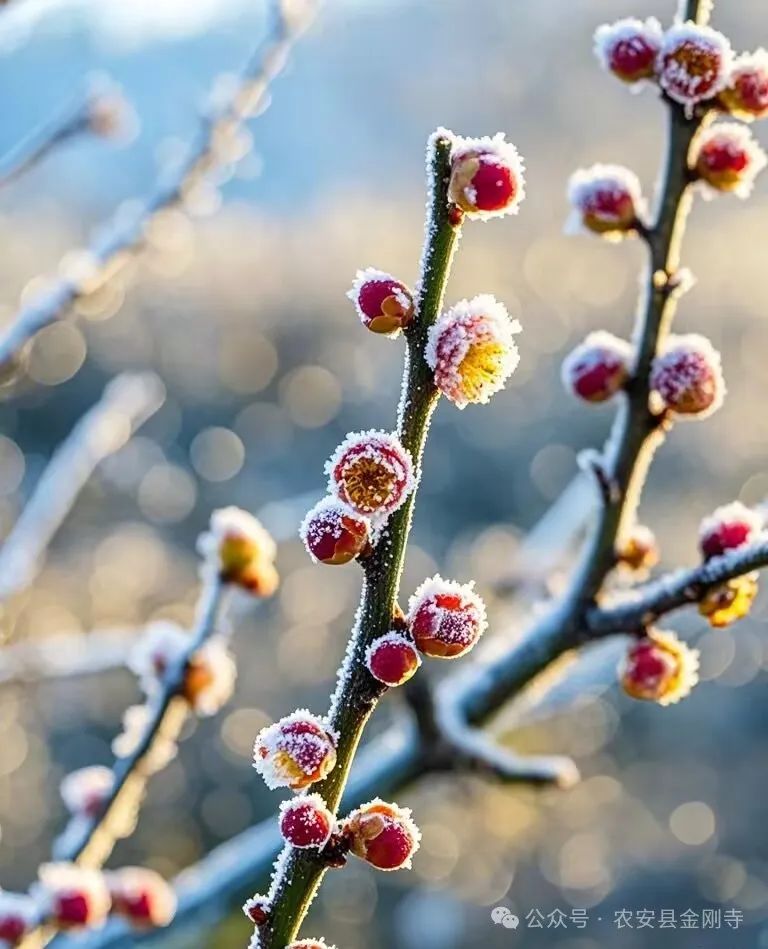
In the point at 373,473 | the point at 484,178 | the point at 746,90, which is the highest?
the point at 746,90

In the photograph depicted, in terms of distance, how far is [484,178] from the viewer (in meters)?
0.39

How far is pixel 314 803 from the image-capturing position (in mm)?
397

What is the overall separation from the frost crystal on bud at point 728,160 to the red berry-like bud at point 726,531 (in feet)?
0.62

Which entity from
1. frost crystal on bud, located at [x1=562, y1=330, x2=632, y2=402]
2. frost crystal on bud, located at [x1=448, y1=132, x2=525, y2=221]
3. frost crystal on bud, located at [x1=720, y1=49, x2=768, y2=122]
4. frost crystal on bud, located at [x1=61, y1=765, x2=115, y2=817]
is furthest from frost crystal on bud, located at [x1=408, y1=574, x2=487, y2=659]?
frost crystal on bud, located at [x1=61, y1=765, x2=115, y2=817]

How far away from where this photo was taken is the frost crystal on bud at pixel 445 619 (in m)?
0.43

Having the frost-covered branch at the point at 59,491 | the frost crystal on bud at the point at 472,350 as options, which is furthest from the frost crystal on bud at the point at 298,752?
the frost-covered branch at the point at 59,491

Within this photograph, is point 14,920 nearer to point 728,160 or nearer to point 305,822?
point 305,822

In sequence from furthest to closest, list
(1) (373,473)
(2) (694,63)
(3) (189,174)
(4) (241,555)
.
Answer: (3) (189,174) → (4) (241,555) → (2) (694,63) → (1) (373,473)

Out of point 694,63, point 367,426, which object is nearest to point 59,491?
point 694,63

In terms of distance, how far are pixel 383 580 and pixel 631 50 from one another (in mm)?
412

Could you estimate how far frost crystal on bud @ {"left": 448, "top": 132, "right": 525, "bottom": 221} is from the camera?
0.39m

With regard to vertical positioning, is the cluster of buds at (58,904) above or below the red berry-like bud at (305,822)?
below

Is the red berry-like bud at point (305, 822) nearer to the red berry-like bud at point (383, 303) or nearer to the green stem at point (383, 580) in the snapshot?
the green stem at point (383, 580)

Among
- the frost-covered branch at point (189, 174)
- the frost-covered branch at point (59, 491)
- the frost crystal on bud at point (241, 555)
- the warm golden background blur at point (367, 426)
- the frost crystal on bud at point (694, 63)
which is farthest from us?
the warm golden background blur at point (367, 426)
